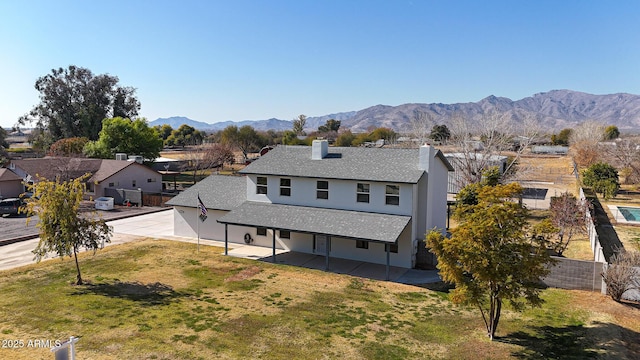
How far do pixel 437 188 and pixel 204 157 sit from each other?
4879cm

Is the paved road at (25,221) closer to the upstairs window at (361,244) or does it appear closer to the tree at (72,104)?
the upstairs window at (361,244)

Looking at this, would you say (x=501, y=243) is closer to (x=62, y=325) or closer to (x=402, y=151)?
(x=402, y=151)

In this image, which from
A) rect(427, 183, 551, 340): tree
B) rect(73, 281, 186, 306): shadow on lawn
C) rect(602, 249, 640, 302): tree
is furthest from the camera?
rect(73, 281, 186, 306): shadow on lawn

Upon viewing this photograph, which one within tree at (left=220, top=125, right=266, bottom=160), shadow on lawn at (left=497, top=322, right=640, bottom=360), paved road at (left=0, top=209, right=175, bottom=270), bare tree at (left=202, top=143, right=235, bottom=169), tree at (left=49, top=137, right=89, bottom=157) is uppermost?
tree at (left=220, top=125, right=266, bottom=160)

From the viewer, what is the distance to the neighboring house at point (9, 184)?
1907 inches

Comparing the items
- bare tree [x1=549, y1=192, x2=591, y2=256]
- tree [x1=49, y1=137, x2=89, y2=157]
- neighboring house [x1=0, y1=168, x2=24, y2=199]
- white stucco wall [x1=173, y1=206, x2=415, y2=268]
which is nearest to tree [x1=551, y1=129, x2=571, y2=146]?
bare tree [x1=549, y1=192, x2=591, y2=256]

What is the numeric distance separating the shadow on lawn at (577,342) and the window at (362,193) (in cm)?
1199

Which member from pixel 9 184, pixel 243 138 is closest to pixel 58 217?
pixel 9 184

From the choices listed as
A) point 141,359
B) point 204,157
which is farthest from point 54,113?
point 141,359

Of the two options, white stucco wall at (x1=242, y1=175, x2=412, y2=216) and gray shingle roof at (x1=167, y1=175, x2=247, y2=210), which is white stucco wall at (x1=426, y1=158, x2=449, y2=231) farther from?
gray shingle roof at (x1=167, y1=175, x2=247, y2=210)

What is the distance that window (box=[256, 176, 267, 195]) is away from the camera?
30422 mm

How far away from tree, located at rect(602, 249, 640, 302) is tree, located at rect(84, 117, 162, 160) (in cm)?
6281

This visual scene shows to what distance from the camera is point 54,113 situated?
80.2 meters

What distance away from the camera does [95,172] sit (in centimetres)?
5181
